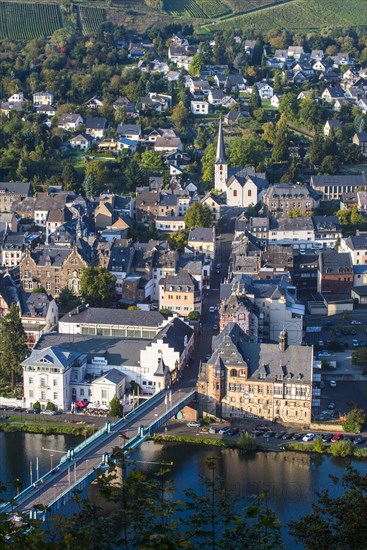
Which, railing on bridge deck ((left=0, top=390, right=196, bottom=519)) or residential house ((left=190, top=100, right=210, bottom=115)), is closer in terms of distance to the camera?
railing on bridge deck ((left=0, top=390, right=196, bottom=519))

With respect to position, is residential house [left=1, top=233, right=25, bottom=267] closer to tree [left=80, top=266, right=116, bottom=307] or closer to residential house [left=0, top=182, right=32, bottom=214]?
tree [left=80, top=266, right=116, bottom=307]

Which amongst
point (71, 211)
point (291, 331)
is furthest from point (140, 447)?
point (71, 211)

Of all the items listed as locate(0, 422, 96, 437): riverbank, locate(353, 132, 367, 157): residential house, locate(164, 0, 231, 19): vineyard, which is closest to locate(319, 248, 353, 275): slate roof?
locate(0, 422, 96, 437): riverbank

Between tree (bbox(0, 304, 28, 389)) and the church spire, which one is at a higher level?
the church spire

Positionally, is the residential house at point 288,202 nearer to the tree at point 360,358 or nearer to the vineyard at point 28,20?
the tree at point 360,358

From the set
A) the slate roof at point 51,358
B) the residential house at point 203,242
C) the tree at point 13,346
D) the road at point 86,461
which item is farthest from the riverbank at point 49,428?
the residential house at point 203,242

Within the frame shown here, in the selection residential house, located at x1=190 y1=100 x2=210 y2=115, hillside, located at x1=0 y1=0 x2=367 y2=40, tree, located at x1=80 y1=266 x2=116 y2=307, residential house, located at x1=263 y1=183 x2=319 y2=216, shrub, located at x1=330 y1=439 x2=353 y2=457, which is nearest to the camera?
shrub, located at x1=330 y1=439 x2=353 y2=457

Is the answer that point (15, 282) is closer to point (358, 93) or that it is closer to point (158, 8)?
point (358, 93)
